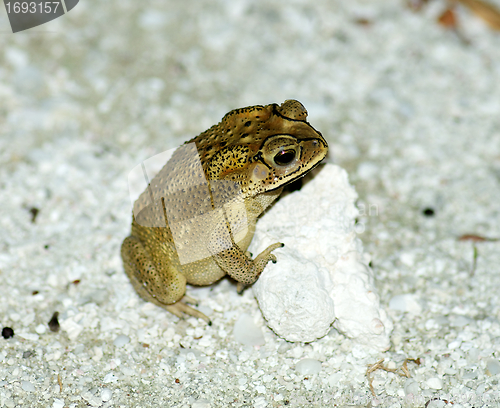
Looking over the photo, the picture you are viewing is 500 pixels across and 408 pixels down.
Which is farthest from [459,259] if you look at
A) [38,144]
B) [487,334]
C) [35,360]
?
[38,144]

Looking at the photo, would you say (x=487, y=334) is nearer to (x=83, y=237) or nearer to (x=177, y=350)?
(x=177, y=350)

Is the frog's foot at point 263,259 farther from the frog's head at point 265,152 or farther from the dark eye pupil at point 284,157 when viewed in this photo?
the dark eye pupil at point 284,157

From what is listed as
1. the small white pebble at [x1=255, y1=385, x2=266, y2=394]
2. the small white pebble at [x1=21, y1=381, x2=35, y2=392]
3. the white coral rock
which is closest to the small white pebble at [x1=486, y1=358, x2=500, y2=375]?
the white coral rock

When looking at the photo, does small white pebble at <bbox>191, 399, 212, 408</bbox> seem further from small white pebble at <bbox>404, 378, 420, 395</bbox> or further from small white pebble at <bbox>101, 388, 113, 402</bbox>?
small white pebble at <bbox>404, 378, 420, 395</bbox>

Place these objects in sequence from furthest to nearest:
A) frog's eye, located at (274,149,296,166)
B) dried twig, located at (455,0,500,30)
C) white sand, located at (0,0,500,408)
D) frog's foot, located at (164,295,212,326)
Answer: dried twig, located at (455,0,500,30)
frog's foot, located at (164,295,212,326)
white sand, located at (0,0,500,408)
frog's eye, located at (274,149,296,166)

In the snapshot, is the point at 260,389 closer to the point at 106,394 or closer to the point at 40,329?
the point at 106,394

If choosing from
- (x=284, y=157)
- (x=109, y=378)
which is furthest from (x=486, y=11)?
(x=109, y=378)
